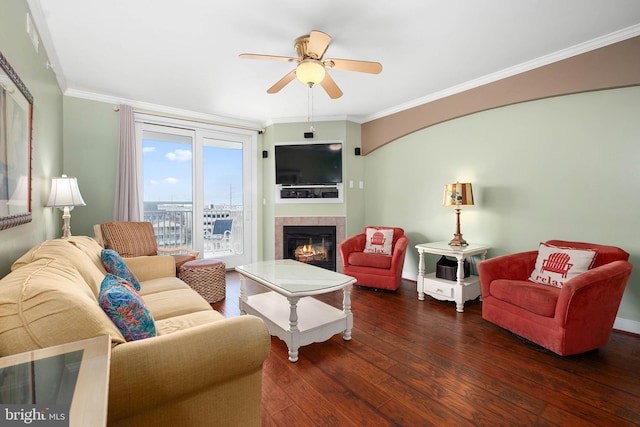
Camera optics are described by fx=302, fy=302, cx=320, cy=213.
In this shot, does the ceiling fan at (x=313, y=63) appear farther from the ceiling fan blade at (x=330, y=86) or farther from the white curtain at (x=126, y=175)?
the white curtain at (x=126, y=175)

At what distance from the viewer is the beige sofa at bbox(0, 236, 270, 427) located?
3.05 ft

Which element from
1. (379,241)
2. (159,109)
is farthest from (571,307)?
(159,109)

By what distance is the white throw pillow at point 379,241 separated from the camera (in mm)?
4090

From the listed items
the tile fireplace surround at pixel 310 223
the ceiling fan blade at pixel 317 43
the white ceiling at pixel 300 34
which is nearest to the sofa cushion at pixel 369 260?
the tile fireplace surround at pixel 310 223

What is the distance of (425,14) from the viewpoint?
2.30 m

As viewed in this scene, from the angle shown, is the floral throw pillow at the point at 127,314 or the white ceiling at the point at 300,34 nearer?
the floral throw pillow at the point at 127,314

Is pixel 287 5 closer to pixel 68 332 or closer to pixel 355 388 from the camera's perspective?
pixel 68 332

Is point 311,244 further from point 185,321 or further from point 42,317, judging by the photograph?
point 42,317

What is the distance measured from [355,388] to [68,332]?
156 centimetres

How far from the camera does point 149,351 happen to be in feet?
3.49

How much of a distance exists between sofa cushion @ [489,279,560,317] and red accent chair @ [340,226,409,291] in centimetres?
120

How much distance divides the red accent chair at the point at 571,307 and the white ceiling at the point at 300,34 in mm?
1895

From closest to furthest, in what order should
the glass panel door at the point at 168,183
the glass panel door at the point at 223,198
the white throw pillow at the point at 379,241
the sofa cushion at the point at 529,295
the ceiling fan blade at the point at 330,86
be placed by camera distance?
1. the sofa cushion at the point at 529,295
2. the ceiling fan blade at the point at 330,86
3. the white throw pillow at the point at 379,241
4. the glass panel door at the point at 168,183
5. the glass panel door at the point at 223,198

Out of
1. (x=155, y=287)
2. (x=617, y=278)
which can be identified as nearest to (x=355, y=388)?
(x=155, y=287)
